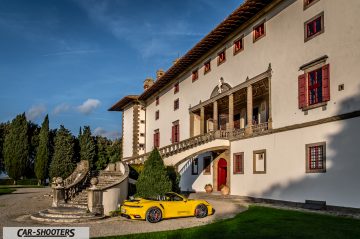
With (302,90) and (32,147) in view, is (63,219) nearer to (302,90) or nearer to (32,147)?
(302,90)

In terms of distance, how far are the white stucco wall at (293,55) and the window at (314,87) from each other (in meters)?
0.30

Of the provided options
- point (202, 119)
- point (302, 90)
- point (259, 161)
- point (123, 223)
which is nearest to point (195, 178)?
point (202, 119)

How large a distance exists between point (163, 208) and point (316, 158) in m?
8.42

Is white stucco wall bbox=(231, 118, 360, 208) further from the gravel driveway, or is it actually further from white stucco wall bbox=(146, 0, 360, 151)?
the gravel driveway

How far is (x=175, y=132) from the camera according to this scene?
129 ft

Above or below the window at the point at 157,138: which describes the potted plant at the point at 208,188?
below

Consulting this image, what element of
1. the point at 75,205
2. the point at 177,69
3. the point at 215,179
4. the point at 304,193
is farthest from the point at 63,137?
the point at 304,193

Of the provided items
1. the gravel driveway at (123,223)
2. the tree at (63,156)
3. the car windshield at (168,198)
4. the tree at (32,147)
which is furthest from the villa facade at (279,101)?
the tree at (32,147)

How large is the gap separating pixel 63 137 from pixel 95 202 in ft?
137

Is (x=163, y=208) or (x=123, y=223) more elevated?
(x=163, y=208)

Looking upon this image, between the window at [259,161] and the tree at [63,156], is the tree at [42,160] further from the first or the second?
the window at [259,161]

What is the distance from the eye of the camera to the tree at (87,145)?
6106 cm

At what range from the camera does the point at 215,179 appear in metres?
31.7

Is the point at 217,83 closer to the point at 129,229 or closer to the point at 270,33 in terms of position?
the point at 270,33
